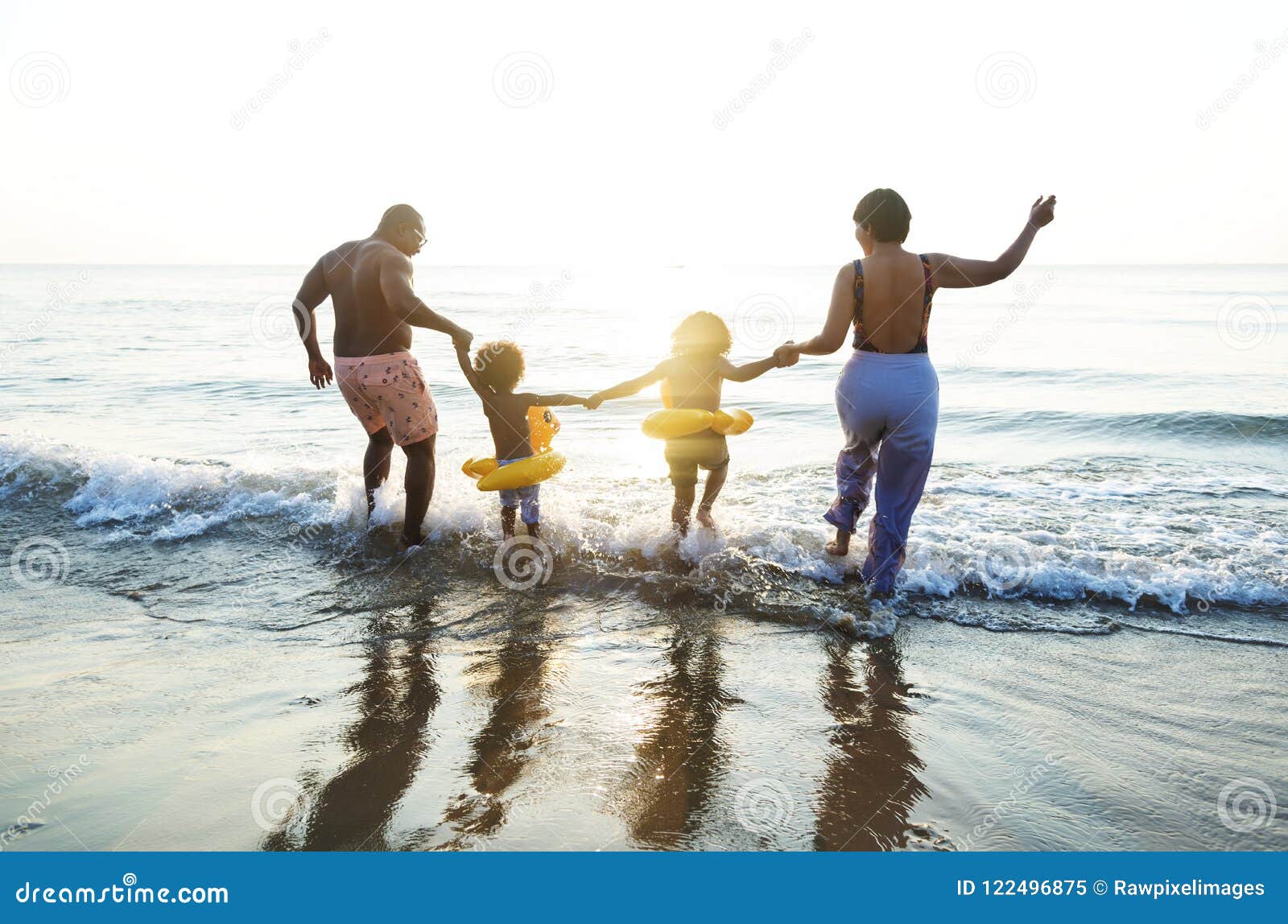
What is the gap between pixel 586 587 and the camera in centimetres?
524

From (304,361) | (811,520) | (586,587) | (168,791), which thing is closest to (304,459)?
(586,587)

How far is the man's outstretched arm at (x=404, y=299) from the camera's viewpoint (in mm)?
5176

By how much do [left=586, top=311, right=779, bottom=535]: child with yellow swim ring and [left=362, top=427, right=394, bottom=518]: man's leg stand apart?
1650mm

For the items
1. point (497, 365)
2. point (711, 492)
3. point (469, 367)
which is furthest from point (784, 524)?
point (469, 367)

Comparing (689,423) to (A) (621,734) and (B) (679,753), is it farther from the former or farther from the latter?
(B) (679,753)

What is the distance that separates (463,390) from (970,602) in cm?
1068

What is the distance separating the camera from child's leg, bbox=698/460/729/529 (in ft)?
18.6

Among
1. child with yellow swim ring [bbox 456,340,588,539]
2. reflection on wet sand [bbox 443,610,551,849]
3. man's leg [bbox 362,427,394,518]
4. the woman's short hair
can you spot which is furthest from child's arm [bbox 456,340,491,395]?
the woman's short hair

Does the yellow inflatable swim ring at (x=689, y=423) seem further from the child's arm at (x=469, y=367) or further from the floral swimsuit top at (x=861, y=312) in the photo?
the child's arm at (x=469, y=367)

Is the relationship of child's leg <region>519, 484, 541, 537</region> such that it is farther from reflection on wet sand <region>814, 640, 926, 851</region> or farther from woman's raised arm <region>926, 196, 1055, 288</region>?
woman's raised arm <region>926, 196, 1055, 288</region>

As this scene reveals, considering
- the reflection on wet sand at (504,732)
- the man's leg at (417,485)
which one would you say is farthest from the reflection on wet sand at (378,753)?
the man's leg at (417,485)

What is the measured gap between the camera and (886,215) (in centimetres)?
432

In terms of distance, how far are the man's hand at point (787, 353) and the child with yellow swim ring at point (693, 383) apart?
0.41m

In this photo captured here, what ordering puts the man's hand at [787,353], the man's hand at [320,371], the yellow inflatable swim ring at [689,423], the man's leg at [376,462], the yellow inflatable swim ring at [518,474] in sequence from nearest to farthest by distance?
1. the man's hand at [787,353]
2. the yellow inflatable swim ring at [689,423]
3. the yellow inflatable swim ring at [518,474]
4. the man's hand at [320,371]
5. the man's leg at [376,462]
